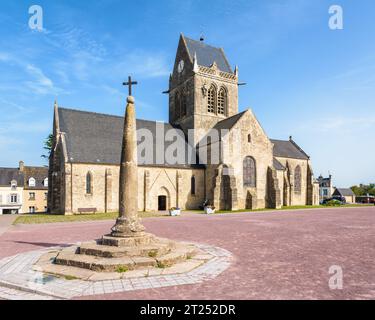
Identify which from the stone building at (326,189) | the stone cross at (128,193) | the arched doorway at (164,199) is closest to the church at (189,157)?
the arched doorway at (164,199)

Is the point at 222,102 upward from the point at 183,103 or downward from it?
upward

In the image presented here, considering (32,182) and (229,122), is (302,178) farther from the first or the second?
(32,182)

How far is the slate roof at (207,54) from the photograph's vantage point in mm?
38906

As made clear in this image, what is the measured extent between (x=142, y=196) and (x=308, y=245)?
21.6m

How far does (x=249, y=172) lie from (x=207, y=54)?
19.0 metres

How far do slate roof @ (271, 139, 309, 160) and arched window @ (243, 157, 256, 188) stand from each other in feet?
30.0

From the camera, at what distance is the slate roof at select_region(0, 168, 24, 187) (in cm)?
4320

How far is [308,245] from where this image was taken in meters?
9.43

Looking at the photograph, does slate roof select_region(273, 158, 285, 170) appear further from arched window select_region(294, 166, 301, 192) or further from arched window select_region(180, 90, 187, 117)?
arched window select_region(180, 90, 187, 117)

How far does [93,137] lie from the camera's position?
2944cm

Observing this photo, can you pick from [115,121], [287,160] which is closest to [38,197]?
[115,121]

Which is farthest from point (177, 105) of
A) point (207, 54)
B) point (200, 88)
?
point (207, 54)

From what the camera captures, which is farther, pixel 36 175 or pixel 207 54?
pixel 36 175
